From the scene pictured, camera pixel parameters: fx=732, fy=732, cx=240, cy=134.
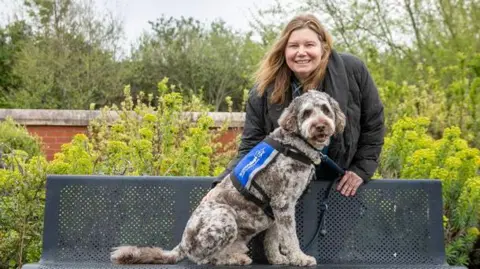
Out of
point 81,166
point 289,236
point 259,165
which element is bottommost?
point 289,236

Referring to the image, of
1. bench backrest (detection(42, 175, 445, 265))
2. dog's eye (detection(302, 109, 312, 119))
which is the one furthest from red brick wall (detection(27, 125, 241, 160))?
dog's eye (detection(302, 109, 312, 119))

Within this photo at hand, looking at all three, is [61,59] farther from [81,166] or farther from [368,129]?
[368,129]

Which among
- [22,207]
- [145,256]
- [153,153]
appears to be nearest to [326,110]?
[145,256]

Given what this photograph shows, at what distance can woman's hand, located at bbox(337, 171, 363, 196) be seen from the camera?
14.3 feet

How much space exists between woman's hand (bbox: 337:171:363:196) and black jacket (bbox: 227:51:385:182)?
0.03 meters

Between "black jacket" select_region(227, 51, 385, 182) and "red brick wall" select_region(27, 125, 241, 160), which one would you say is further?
"red brick wall" select_region(27, 125, 241, 160)

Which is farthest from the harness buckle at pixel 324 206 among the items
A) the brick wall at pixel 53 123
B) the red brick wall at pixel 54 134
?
the red brick wall at pixel 54 134

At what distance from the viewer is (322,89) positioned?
13.8 ft

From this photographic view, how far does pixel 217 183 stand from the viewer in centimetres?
430

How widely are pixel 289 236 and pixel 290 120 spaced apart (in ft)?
2.08

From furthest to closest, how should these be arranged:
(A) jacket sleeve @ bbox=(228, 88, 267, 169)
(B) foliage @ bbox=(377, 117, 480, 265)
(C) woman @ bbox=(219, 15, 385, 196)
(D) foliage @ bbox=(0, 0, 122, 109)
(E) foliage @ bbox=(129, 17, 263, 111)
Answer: (E) foliage @ bbox=(129, 17, 263, 111) < (D) foliage @ bbox=(0, 0, 122, 109) < (B) foliage @ bbox=(377, 117, 480, 265) < (A) jacket sleeve @ bbox=(228, 88, 267, 169) < (C) woman @ bbox=(219, 15, 385, 196)

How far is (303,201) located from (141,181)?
101 cm

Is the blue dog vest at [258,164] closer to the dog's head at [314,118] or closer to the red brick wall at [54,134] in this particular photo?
the dog's head at [314,118]

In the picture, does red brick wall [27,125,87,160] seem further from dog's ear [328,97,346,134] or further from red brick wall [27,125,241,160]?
dog's ear [328,97,346,134]
